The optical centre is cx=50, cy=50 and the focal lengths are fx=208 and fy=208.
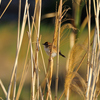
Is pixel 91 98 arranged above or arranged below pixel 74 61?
below

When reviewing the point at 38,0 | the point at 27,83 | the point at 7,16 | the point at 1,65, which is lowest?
the point at 27,83

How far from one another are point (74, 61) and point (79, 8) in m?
1.29

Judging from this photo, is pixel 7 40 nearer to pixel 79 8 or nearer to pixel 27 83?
pixel 27 83

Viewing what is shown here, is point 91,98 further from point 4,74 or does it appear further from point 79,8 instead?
point 4,74

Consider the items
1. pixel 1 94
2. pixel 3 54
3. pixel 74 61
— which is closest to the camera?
pixel 74 61

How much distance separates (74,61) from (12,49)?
548cm

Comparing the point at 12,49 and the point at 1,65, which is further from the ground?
the point at 12,49

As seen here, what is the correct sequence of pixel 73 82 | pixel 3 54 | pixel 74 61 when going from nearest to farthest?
pixel 74 61 → pixel 73 82 → pixel 3 54

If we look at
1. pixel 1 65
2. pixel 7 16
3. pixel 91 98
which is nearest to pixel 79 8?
pixel 91 98

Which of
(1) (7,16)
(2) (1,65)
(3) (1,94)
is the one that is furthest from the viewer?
(1) (7,16)

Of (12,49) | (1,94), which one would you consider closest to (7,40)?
(12,49)

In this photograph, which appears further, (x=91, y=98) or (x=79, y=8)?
(x=79, y=8)

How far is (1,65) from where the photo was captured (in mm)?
6262

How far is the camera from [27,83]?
550 cm
